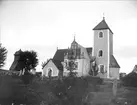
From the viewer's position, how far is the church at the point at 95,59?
25844mm

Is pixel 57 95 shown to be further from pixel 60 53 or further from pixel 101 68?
pixel 60 53

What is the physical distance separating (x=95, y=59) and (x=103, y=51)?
143 cm

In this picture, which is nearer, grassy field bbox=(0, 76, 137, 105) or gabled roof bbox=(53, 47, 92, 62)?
A: grassy field bbox=(0, 76, 137, 105)

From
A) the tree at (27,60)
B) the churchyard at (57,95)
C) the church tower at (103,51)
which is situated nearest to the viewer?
the churchyard at (57,95)

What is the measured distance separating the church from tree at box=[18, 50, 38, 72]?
4.06m

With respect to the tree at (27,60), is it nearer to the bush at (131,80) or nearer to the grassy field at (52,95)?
the grassy field at (52,95)

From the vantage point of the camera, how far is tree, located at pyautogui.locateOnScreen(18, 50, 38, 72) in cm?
2194

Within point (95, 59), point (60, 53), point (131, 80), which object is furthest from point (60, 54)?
point (131, 80)

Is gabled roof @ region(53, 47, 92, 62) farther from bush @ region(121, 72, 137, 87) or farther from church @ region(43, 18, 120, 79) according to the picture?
bush @ region(121, 72, 137, 87)

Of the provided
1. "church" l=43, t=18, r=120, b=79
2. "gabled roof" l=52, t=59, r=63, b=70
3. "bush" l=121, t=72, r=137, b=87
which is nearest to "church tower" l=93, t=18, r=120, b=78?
"church" l=43, t=18, r=120, b=79

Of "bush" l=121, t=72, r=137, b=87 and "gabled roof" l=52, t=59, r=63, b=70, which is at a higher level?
"gabled roof" l=52, t=59, r=63, b=70

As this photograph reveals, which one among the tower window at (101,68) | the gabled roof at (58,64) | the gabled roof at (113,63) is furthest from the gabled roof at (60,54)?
the gabled roof at (113,63)

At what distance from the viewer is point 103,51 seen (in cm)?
2664

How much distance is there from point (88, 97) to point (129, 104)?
9.07 feet
